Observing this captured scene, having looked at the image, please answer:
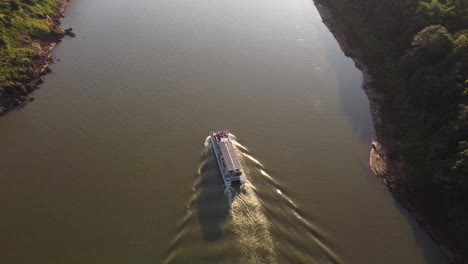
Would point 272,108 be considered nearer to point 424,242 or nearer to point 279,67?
point 279,67

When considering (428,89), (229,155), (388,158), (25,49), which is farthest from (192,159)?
(25,49)

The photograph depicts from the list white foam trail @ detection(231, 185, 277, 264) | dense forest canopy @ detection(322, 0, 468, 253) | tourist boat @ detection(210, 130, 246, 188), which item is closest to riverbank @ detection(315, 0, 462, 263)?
dense forest canopy @ detection(322, 0, 468, 253)

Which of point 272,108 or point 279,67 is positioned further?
point 279,67

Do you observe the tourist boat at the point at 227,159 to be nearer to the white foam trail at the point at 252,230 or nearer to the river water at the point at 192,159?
the river water at the point at 192,159

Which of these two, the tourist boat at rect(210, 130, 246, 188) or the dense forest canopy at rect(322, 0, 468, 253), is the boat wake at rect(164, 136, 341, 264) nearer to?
the tourist boat at rect(210, 130, 246, 188)

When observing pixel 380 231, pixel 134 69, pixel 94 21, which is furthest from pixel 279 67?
pixel 94 21

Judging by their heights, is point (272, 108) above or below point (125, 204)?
above

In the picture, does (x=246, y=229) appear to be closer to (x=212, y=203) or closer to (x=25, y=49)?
(x=212, y=203)
